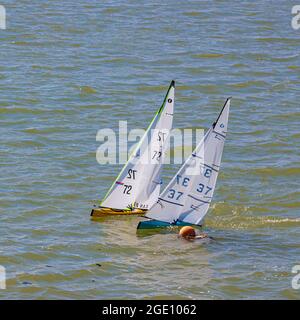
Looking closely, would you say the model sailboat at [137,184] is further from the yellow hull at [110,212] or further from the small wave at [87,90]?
the small wave at [87,90]

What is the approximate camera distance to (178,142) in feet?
158

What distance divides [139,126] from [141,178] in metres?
9.85

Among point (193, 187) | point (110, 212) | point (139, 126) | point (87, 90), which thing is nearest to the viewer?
point (193, 187)

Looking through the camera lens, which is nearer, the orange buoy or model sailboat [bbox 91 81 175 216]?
the orange buoy

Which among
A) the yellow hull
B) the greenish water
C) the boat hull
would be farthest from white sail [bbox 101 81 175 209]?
the boat hull

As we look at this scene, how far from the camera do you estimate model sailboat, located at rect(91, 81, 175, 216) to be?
129 ft

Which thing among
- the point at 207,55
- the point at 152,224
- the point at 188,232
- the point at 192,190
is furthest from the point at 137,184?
the point at 207,55

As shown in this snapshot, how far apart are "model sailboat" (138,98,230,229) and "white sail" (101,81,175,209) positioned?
153 cm

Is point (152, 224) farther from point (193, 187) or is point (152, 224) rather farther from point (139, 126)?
point (139, 126)

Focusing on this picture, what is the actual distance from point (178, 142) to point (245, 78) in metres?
10.0

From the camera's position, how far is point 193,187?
125ft

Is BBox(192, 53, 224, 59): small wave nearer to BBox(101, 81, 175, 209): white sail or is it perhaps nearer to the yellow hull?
BBox(101, 81, 175, 209): white sail

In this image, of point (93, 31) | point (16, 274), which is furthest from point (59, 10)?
point (16, 274)
